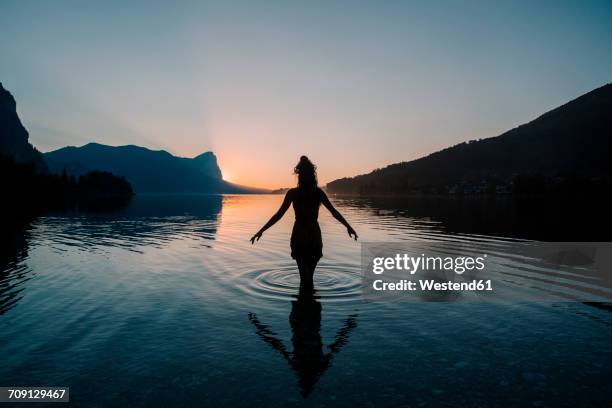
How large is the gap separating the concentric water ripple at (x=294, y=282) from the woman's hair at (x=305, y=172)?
352 cm

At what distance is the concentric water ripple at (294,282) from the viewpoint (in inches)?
455

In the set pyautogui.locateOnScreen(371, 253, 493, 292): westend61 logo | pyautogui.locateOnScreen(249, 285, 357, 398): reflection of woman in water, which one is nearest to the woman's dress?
pyautogui.locateOnScreen(249, 285, 357, 398): reflection of woman in water

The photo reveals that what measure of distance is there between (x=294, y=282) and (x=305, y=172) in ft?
15.6

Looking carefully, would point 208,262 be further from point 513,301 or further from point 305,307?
point 513,301

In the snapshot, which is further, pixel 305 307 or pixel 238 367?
pixel 305 307

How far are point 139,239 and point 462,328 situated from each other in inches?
960

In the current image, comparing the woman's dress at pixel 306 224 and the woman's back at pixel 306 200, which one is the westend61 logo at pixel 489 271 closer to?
the woman's dress at pixel 306 224

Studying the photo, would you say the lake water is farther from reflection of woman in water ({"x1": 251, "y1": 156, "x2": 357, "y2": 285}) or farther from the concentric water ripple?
reflection of woman in water ({"x1": 251, "y1": 156, "x2": 357, "y2": 285})

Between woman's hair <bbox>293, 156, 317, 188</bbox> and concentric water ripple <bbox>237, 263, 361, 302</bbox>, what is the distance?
11.6 feet

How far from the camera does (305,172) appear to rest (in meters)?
10.4

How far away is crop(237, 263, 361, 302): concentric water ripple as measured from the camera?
37.9 feet

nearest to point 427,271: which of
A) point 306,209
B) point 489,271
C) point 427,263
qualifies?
point 427,263

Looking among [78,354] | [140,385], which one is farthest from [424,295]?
[78,354]

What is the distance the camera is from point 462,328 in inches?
340
